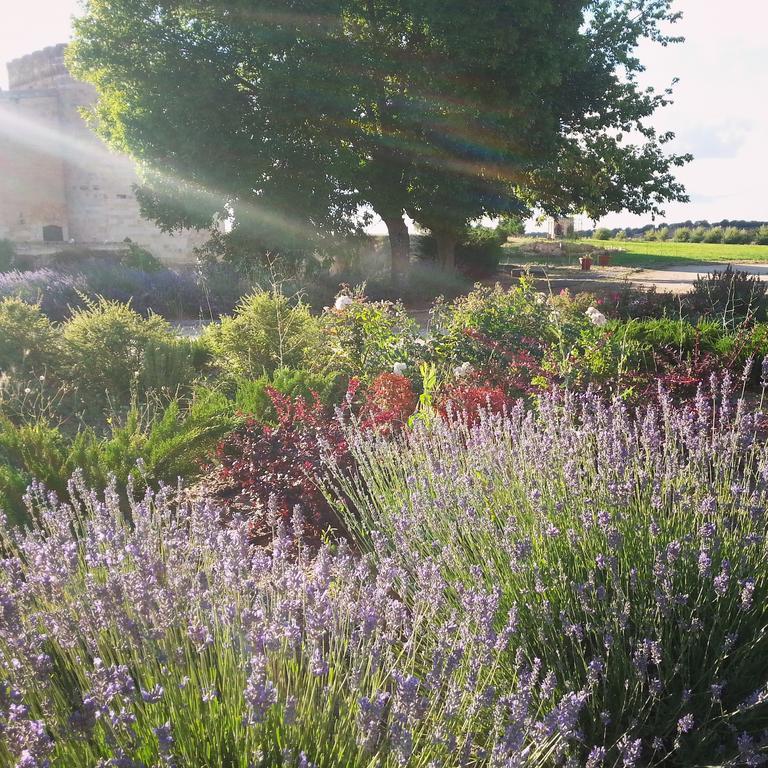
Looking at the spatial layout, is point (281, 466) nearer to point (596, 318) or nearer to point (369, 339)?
point (369, 339)

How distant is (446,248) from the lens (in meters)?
A: 19.1

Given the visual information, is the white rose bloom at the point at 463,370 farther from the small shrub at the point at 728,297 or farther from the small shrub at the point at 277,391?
the small shrub at the point at 728,297

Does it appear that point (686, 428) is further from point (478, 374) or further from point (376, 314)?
point (376, 314)

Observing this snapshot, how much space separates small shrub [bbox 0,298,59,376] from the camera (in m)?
6.97

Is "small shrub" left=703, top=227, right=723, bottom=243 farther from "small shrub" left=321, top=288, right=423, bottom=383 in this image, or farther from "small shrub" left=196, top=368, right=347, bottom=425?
"small shrub" left=196, top=368, right=347, bottom=425

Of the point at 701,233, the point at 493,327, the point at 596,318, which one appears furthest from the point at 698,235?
the point at 493,327

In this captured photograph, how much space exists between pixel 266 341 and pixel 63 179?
2159 centimetres

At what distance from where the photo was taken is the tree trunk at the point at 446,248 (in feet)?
62.2

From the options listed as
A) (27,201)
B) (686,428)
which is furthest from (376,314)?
(27,201)

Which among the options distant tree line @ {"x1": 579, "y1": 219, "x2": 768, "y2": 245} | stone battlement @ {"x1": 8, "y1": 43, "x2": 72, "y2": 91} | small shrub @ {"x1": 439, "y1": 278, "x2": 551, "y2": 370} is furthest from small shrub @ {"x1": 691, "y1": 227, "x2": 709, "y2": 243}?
small shrub @ {"x1": 439, "y1": 278, "x2": 551, "y2": 370}

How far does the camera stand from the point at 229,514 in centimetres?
401

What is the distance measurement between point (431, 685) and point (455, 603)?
78cm

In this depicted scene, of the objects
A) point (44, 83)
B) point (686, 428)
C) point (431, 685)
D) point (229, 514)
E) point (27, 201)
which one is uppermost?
point (44, 83)

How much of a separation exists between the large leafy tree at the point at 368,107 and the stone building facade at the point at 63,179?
24.9 ft
